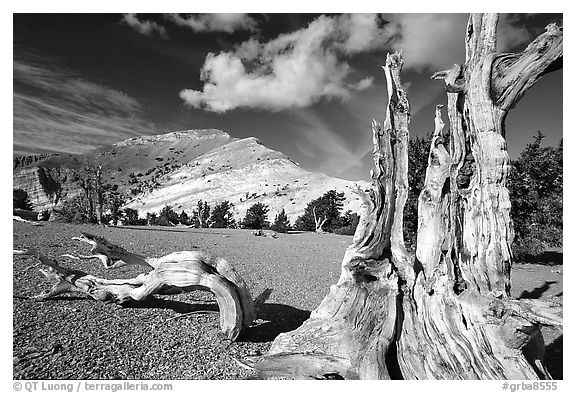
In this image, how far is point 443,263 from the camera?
4.46m

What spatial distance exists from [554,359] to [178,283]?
695cm

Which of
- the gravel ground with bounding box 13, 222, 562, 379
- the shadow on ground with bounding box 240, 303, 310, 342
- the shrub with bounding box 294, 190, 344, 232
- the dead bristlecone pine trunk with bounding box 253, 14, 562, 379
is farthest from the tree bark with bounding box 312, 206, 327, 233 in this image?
the dead bristlecone pine trunk with bounding box 253, 14, 562, 379

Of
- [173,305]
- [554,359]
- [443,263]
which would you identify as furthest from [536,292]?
[173,305]

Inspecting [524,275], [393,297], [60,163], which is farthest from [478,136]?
[60,163]

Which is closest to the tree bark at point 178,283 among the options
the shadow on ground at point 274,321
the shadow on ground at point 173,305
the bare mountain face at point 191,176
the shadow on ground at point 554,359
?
Result: the shadow on ground at point 173,305

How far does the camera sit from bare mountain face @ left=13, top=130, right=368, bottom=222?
69438 mm

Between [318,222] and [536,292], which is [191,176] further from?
[536,292]

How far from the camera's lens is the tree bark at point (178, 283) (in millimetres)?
5391

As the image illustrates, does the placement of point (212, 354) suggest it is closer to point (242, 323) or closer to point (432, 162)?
point (242, 323)

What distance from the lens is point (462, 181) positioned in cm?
446

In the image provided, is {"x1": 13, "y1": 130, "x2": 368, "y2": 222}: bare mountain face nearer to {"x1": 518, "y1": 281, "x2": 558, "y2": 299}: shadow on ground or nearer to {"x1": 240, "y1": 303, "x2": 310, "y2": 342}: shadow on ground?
{"x1": 518, "y1": 281, "x2": 558, "y2": 299}: shadow on ground

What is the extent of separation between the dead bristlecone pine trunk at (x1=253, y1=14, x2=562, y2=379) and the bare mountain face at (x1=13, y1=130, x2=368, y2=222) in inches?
1561

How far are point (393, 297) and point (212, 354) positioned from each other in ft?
9.70

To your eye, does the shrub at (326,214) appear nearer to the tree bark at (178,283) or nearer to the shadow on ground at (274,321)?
the shadow on ground at (274,321)
